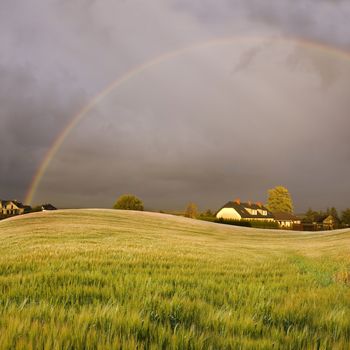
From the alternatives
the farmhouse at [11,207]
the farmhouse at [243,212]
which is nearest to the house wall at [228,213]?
the farmhouse at [243,212]

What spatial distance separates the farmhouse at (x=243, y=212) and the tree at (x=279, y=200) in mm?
3488

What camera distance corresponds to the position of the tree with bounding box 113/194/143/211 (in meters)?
74.1

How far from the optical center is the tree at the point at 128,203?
243ft

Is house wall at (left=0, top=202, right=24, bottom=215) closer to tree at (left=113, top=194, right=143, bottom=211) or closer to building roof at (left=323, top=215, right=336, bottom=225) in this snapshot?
tree at (left=113, top=194, right=143, bottom=211)

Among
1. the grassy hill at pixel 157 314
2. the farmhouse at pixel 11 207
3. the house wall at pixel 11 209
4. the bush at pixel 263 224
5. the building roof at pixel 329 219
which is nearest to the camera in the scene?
the grassy hill at pixel 157 314

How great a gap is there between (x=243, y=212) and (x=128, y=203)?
47.2 metres

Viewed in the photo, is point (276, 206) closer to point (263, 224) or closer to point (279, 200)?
point (279, 200)

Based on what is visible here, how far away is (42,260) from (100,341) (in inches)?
238

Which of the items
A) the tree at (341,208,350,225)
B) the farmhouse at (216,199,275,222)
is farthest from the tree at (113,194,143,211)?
the tree at (341,208,350,225)

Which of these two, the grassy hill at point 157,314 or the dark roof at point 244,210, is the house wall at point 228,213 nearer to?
the dark roof at point 244,210

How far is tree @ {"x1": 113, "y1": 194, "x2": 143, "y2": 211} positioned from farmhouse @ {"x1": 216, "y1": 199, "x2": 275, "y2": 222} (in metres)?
37.5

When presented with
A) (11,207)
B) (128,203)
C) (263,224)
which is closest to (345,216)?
(263,224)

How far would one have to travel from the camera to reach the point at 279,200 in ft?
350

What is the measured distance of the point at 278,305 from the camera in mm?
4453
